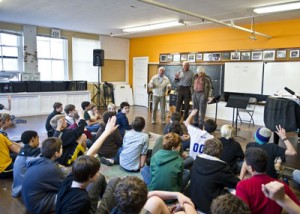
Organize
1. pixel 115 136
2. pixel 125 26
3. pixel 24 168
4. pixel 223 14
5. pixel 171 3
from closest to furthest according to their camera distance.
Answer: pixel 24 168 → pixel 115 136 → pixel 171 3 → pixel 223 14 → pixel 125 26

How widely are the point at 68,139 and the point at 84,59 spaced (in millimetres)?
7540

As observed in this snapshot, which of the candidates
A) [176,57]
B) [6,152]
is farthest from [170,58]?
[6,152]

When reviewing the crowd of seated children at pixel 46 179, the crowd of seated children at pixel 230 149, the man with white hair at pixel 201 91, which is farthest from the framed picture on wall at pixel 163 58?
the crowd of seated children at pixel 46 179

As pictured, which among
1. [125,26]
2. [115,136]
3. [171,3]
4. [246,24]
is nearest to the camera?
[115,136]

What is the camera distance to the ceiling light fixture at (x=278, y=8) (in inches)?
196

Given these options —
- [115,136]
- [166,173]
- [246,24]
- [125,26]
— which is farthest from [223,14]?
[166,173]

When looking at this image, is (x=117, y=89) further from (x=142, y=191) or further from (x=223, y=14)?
(x=142, y=191)

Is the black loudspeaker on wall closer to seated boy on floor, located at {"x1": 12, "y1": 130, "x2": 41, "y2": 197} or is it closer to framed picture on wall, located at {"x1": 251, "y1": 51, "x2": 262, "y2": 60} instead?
framed picture on wall, located at {"x1": 251, "y1": 51, "x2": 262, "y2": 60}

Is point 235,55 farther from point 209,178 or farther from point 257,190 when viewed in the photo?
point 257,190

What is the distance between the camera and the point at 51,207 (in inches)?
89.0

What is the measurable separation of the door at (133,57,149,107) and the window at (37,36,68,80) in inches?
114

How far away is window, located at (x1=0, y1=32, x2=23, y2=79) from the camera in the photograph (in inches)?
322

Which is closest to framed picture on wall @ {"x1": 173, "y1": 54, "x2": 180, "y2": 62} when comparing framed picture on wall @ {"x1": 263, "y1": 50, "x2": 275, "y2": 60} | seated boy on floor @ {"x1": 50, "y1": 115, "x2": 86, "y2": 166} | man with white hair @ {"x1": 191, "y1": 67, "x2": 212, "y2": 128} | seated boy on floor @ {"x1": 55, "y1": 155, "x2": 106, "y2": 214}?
man with white hair @ {"x1": 191, "y1": 67, "x2": 212, "y2": 128}

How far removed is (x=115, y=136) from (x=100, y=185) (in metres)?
1.59
